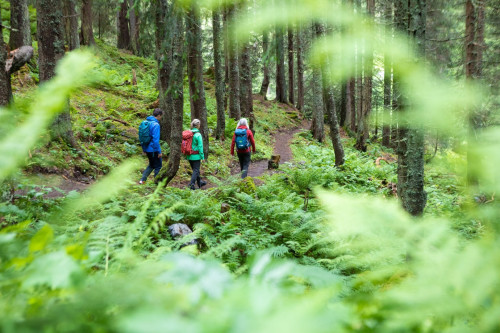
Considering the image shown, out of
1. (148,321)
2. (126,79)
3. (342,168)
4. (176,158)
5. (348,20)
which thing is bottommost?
(342,168)

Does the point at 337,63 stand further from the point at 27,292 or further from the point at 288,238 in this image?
the point at 288,238

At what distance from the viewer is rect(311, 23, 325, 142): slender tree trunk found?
871 cm

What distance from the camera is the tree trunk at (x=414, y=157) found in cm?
311

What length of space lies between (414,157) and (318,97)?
1224 centimetres

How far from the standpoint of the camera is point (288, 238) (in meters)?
4.73

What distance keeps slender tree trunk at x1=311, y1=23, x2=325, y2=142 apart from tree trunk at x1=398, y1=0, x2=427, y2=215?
10.6 ft

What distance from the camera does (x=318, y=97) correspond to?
15070mm

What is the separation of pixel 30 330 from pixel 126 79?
1820 cm

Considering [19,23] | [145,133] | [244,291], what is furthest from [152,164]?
[19,23]

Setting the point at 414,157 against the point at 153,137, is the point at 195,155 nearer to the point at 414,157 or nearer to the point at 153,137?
the point at 153,137

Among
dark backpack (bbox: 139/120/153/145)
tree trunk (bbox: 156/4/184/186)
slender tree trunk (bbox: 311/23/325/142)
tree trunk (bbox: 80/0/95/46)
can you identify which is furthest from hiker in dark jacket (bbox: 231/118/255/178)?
tree trunk (bbox: 80/0/95/46)

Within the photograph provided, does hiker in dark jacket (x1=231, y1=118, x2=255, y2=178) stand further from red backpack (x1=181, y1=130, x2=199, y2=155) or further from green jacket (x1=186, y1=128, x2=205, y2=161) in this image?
red backpack (x1=181, y1=130, x2=199, y2=155)

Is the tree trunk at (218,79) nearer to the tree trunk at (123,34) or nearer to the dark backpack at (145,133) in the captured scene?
the dark backpack at (145,133)

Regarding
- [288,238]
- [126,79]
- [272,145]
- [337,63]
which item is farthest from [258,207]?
[126,79]
